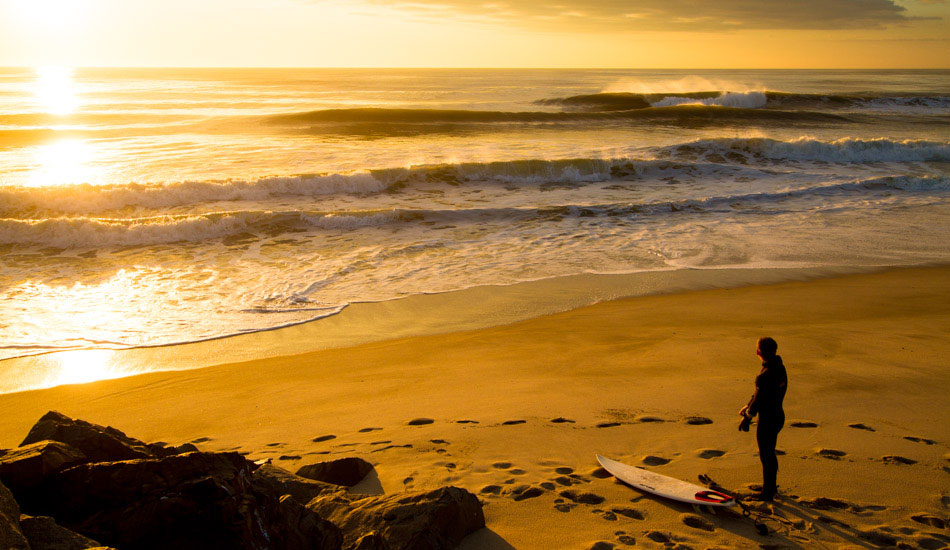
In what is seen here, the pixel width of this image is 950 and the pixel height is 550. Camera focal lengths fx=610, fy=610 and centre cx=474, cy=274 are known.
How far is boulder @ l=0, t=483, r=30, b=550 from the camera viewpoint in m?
2.09

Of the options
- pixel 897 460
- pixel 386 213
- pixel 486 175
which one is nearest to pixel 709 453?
pixel 897 460

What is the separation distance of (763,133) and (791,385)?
84.0 ft

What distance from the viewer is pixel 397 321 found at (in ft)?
26.3

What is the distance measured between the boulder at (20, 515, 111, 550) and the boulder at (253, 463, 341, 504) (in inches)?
39.6

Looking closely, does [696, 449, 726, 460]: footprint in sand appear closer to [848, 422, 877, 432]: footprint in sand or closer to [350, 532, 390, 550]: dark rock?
[848, 422, 877, 432]: footprint in sand

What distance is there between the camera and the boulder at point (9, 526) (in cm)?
209

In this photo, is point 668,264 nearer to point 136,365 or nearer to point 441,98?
point 136,365

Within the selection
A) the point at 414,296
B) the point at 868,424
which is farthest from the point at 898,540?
the point at 414,296

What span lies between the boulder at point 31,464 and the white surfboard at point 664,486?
3082 mm

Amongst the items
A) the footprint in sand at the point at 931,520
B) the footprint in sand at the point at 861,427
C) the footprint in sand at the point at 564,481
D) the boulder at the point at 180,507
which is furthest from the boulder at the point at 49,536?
the footprint in sand at the point at 861,427

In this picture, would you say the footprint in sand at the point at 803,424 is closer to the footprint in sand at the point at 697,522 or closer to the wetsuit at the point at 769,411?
the wetsuit at the point at 769,411

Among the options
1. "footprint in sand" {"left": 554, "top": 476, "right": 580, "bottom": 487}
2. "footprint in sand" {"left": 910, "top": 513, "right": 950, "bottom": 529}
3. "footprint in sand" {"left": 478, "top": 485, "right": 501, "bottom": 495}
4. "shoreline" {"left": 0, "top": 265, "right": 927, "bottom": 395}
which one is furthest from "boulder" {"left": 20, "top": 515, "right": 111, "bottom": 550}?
"shoreline" {"left": 0, "top": 265, "right": 927, "bottom": 395}

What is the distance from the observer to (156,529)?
2531 millimetres

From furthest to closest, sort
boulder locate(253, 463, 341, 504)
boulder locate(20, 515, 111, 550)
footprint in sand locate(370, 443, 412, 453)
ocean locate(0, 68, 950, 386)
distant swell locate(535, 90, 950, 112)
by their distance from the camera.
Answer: distant swell locate(535, 90, 950, 112)
ocean locate(0, 68, 950, 386)
footprint in sand locate(370, 443, 412, 453)
boulder locate(253, 463, 341, 504)
boulder locate(20, 515, 111, 550)
